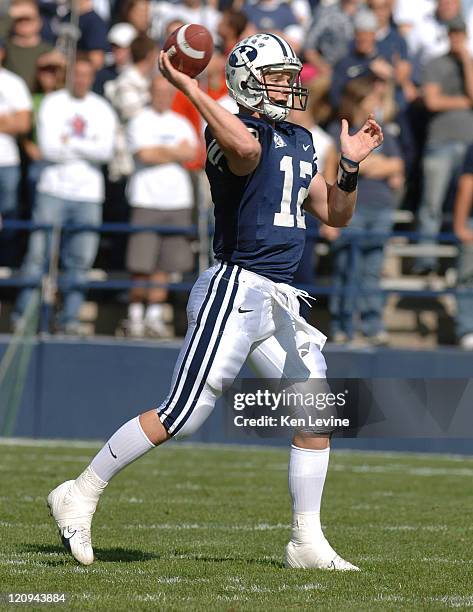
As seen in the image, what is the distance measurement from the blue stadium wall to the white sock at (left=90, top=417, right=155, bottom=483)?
21.9 ft

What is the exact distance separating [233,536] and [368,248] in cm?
605

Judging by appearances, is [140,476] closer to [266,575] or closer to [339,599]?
[266,575]

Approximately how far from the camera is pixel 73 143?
40.1ft

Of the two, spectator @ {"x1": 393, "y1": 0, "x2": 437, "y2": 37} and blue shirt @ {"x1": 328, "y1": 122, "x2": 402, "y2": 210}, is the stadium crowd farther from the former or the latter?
spectator @ {"x1": 393, "y1": 0, "x2": 437, "y2": 37}

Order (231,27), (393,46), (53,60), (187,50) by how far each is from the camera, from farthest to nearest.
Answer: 1. (393,46)
2. (231,27)
3. (53,60)
4. (187,50)

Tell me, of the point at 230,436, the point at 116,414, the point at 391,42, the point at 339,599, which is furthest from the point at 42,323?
the point at 339,599

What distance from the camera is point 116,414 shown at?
1259 cm

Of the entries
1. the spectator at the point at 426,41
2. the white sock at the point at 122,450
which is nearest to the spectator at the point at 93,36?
the spectator at the point at 426,41

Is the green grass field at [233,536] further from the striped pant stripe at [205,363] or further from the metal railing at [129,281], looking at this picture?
the metal railing at [129,281]

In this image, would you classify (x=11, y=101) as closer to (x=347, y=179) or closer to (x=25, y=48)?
(x=25, y=48)

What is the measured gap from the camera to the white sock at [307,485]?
232 inches

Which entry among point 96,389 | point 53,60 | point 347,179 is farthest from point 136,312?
point 347,179

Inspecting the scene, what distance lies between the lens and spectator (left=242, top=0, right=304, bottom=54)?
14078 mm

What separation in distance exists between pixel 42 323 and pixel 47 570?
7181 millimetres
